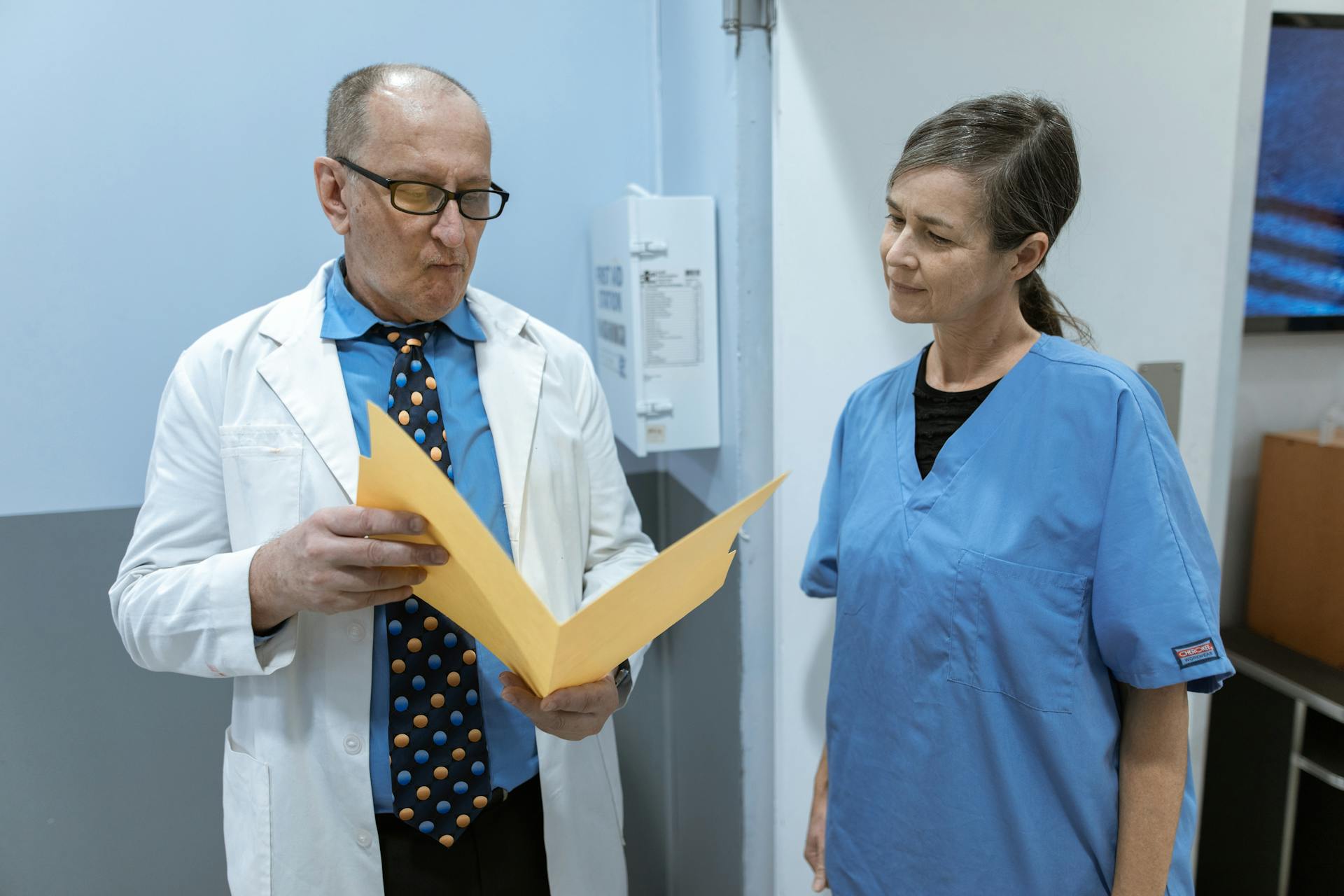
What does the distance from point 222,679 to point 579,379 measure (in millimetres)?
983

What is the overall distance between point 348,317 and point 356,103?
0.80 feet

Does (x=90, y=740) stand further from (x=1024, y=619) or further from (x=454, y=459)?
(x=1024, y=619)

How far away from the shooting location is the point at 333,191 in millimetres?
1021

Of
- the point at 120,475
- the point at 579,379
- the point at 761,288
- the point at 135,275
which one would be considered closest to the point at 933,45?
the point at 761,288

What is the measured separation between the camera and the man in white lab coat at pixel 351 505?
0.96 metres

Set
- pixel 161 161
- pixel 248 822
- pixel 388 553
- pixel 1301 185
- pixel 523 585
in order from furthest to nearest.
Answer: pixel 1301 185, pixel 161 161, pixel 248 822, pixel 388 553, pixel 523 585

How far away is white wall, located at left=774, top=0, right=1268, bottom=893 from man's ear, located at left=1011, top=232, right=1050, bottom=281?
376 millimetres

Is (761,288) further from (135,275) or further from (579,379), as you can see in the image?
(135,275)

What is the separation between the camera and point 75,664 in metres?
1.58

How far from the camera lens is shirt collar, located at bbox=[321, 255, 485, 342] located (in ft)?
3.43

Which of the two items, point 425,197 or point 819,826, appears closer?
point 425,197

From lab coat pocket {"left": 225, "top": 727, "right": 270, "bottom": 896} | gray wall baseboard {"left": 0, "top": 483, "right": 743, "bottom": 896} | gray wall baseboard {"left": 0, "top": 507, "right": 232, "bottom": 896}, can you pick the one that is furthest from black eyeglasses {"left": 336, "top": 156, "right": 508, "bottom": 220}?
gray wall baseboard {"left": 0, "top": 507, "right": 232, "bottom": 896}

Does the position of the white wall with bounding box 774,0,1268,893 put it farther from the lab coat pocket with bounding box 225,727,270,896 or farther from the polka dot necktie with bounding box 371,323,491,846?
the lab coat pocket with bounding box 225,727,270,896

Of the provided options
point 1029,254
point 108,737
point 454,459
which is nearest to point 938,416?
point 1029,254
